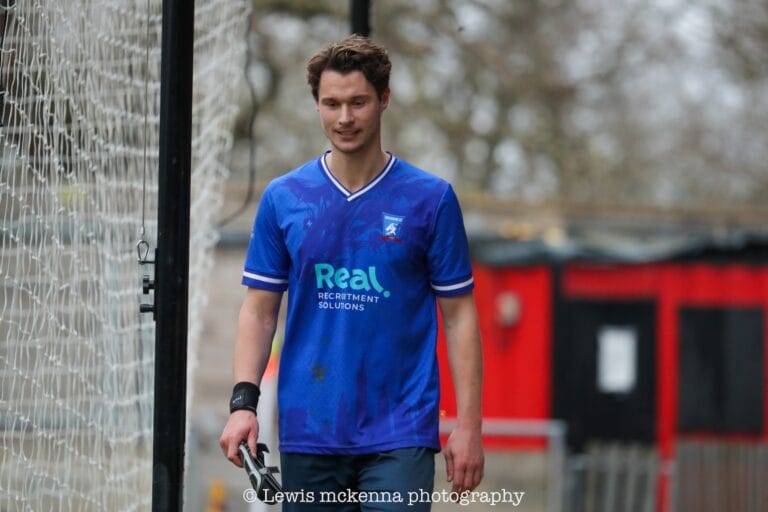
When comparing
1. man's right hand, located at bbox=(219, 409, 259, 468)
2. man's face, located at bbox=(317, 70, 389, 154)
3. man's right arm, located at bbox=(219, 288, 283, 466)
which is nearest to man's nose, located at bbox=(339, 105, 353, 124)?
man's face, located at bbox=(317, 70, 389, 154)

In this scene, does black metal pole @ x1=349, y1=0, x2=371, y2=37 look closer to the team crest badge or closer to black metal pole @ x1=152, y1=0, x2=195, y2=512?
black metal pole @ x1=152, y1=0, x2=195, y2=512

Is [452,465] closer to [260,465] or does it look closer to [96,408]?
[260,465]

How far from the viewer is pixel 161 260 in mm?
3688

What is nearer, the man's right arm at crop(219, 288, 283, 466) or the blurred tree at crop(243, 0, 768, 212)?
the man's right arm at crop(219, 288, 283, 466)

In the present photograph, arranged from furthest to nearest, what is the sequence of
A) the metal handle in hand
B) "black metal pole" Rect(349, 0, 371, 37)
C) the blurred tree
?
the blurred tree, "black metal pole" Rect(349, 0, 371, 37), the metal handle in hand

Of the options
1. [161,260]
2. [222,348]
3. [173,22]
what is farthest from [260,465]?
[222,348]

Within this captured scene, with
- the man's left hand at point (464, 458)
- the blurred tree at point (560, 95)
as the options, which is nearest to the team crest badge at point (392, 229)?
the man's left hand at point (464, 458)

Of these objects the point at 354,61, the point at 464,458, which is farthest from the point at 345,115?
the point at 464,458

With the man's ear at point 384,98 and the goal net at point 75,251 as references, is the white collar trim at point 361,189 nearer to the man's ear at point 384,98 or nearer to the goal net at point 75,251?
the man's ear at point 384,98

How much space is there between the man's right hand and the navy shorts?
0.56 feet

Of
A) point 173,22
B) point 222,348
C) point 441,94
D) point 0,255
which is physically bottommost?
point 222,348

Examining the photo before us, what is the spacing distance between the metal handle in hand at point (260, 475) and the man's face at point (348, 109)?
2.87 feet

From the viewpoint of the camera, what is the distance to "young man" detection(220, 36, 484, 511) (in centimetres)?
358

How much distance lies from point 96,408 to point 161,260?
166 centimetres
